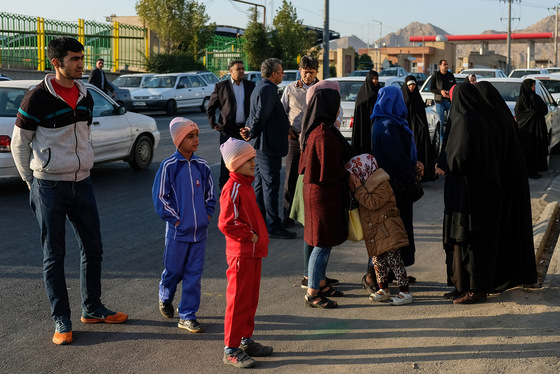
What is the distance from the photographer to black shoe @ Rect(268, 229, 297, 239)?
26.9ft

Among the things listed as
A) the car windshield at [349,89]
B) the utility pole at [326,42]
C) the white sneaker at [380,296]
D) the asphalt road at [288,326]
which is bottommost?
the asphalt road at [288,326]

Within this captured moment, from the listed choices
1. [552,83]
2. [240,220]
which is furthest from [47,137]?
[552,83]

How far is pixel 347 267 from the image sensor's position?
701 cm

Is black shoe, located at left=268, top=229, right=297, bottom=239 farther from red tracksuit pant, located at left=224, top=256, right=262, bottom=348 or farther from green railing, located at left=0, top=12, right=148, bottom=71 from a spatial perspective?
green railing, located at left=0, top=12, right=148, bottom=71

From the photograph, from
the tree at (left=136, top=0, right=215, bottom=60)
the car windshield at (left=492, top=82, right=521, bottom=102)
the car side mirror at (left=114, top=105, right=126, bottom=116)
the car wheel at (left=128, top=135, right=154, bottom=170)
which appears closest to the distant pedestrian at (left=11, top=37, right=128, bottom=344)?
the car side mirror at (left=114, top=105, right=126, bottom=116)

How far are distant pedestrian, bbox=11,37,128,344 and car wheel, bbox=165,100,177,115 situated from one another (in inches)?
Result: 888

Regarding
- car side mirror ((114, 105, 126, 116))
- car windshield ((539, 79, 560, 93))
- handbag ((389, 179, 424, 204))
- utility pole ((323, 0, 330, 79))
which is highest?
utility pole ((323, 0, 330, 79))

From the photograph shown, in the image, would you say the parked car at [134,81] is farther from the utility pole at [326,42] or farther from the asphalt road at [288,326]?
the asphalt road at [288,326]

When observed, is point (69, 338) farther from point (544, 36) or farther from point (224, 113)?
point (544, 36)

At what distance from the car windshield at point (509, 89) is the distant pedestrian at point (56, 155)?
1275cm

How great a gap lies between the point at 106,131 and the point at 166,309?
21.8ft

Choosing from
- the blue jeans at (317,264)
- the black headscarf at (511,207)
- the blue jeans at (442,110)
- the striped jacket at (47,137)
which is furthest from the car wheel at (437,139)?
the striped jacket at (47,137)

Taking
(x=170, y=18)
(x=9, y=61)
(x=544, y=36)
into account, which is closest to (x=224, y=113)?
(x=9, y=61)

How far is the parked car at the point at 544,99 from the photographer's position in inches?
583
